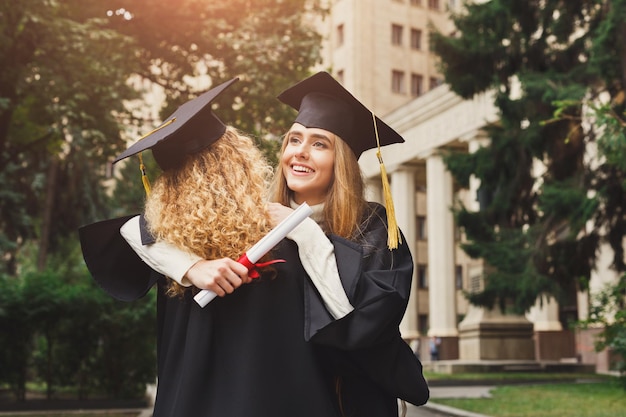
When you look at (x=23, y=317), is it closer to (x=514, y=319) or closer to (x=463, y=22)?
(x=463, y=22)

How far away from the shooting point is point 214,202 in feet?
9.89

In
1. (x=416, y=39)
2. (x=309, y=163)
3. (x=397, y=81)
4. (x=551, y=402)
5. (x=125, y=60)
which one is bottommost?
(x=551, y=402)

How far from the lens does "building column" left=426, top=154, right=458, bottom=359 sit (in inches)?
1745

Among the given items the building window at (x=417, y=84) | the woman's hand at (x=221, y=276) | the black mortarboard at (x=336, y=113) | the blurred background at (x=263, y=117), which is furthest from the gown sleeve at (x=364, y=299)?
the building window at (x=417, y=84)

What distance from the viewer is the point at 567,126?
2098 centimetres

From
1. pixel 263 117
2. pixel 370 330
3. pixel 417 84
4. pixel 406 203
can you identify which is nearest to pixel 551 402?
pixel 263 117

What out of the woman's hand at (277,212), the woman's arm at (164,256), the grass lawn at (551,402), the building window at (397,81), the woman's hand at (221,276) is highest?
the building window at (397,81)

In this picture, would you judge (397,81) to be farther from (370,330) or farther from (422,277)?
(370,330)

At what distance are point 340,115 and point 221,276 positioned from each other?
0.91m

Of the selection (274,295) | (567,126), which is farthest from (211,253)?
(567,126)

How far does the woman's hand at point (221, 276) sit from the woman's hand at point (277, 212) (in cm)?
24

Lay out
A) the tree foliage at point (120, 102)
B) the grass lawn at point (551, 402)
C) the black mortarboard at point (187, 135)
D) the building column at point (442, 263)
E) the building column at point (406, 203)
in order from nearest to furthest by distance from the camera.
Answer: the black mortarboard at point (187, 135)
the grass lawn at point (551, 402)
the tree foliage at point (120, 102)
the building column at point (442, 263)
the building column at point (406, 203)

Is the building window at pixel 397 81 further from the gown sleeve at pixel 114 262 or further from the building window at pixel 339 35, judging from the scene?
the gown sleeve at pixel 114 262

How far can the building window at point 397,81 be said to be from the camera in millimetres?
60287
